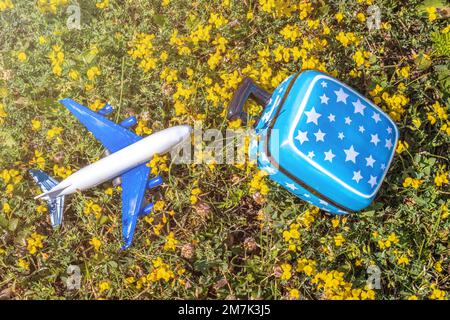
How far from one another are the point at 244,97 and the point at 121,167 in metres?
0.93

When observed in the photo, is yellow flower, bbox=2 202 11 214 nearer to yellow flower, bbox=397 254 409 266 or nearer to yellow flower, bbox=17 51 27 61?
yellow flower, bbox=17 51 27 61

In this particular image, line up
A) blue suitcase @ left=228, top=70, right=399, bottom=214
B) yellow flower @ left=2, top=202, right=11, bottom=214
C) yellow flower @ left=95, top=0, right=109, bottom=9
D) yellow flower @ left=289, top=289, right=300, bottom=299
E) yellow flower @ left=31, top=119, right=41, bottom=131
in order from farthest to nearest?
→ yellow flower @ left=95, top=0, right=109, bottom=9 < yellow flower @ left=31, top=119, right=41, bottom=131 < yellow flower @ left=2, top=202, right=11, bottom=214 < yellow flower @ left=289, top=289, right=300, bottom=299 < blue suitcase @ left=228, top=70, right=399, bottom=214

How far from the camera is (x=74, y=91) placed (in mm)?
3633

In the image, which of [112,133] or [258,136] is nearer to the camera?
[258,136]

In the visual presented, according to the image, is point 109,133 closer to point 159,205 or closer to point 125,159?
point 125,159

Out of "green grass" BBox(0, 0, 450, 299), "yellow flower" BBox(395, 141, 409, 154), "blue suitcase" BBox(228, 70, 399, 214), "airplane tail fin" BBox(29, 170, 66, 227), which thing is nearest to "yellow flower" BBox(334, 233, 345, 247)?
"green grass" BBox(0, 0, 450, 299)

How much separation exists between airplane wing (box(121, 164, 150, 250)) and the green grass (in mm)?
104

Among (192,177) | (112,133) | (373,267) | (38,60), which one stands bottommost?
(373,267)

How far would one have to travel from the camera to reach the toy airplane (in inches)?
128

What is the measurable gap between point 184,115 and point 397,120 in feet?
4.91

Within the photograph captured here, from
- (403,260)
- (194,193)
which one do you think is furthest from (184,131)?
(403,260)

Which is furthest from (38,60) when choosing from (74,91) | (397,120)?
(397,120)

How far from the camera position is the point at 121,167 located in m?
3.26
